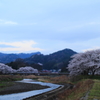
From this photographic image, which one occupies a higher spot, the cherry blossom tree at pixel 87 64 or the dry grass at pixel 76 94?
the cherry blossom tree at pixel 87 64

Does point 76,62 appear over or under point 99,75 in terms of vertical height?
over

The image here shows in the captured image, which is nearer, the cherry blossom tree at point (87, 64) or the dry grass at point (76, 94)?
the dry grass at point (76, 94)

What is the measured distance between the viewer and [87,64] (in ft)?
134

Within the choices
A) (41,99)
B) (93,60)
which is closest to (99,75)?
(93,60)

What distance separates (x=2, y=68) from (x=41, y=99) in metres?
73.3

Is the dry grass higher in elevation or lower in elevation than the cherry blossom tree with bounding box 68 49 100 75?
lower

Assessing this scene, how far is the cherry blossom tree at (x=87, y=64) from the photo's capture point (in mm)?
40294

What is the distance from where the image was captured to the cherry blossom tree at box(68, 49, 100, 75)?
132ft

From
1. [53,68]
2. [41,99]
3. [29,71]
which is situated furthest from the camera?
[53,68]

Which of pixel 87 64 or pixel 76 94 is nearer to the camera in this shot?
pixel 76 94

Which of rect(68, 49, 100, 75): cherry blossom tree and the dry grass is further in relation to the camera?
rect(68, 49, 100, 75): cherry blossom tree

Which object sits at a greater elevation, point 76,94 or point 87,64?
point 87,64

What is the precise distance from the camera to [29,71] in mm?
118125

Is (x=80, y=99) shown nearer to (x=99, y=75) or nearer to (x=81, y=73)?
(x=99, y=75)
